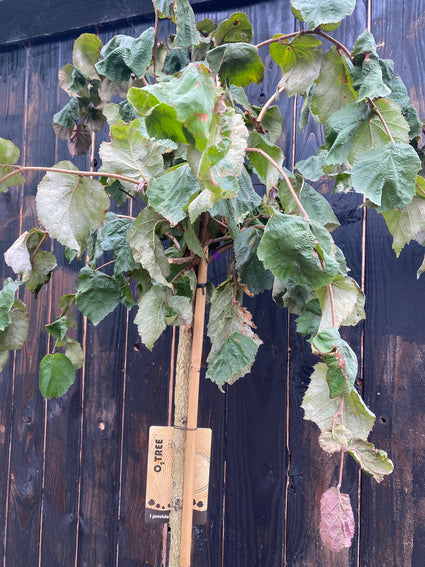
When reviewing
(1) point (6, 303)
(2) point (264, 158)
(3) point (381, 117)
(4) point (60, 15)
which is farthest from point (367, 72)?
(4) point (60, 15)

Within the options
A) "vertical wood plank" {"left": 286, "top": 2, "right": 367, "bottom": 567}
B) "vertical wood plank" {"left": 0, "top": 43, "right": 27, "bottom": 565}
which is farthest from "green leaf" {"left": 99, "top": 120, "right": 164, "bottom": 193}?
"vertical wood plank" {"left": 0, "top": 43, "right": 27, "bottom": 565}

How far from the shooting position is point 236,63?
685mm

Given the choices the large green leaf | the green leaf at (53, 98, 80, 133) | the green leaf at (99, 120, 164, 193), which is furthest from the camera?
the green leaf at (53, 98, 80, 133)

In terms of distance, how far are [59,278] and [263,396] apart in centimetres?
65

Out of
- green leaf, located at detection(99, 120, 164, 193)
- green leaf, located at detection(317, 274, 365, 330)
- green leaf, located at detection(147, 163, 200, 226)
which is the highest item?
green leaf, located at detection(99, 120, 164, 193)

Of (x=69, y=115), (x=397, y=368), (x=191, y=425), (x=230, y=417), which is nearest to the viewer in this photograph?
(x=191, y=425)

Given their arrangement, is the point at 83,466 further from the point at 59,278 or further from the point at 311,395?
the point at 311,395

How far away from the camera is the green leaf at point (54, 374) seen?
0.81 m

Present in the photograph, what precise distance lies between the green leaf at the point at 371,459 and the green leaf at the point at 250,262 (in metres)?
0.29

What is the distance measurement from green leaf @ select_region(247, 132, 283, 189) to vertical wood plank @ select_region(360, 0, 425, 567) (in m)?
0.48

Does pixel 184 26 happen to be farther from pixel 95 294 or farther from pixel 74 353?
pixel 74 353

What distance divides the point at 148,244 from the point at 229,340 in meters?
0.20

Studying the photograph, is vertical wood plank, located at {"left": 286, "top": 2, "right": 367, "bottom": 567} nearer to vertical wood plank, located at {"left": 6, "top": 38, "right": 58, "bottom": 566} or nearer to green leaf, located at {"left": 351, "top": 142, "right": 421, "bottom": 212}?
green leaf, located at {"left": 351, "top": 142, "right": 421, "bottom": 212}

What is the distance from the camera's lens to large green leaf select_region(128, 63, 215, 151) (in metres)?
0.38
